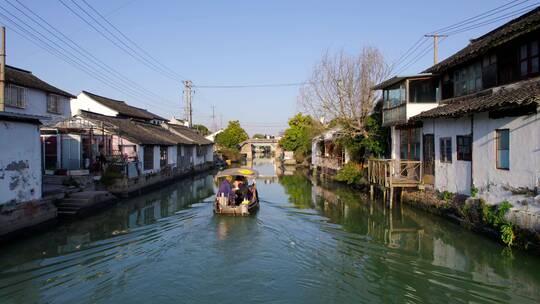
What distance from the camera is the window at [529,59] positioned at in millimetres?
12273

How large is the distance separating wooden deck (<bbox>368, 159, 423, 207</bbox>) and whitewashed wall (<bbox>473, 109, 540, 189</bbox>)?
15.4 feet

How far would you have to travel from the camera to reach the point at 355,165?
27375 mm

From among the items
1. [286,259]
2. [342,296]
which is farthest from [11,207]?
[342,296]

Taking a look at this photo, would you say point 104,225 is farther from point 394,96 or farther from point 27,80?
point 394,96

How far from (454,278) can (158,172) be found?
2350 cm

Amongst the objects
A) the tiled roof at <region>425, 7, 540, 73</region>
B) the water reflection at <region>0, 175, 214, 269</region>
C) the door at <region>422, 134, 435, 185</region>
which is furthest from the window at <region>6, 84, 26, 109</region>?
the tiled roof at <region>425, 7, 540, 73</region>

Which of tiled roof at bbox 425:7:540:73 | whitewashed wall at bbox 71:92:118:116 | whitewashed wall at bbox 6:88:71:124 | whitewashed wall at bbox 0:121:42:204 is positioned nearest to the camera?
tiled roof at bbox 425:7:540:73

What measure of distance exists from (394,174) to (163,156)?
1853 cm

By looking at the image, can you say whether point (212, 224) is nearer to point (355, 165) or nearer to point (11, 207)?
point (11, 207)

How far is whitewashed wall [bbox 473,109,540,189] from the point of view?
11.0 metres

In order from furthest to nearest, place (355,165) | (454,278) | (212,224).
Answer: (355,165), (212,224), (454,278)

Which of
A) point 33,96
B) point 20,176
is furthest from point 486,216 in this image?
point 33,96

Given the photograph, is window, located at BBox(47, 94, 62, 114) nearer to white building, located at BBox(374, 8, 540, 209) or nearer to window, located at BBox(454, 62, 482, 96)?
white building, located at BBox(374, 8, 540, 209)

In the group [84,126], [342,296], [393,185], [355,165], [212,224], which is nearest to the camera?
[342,296]
